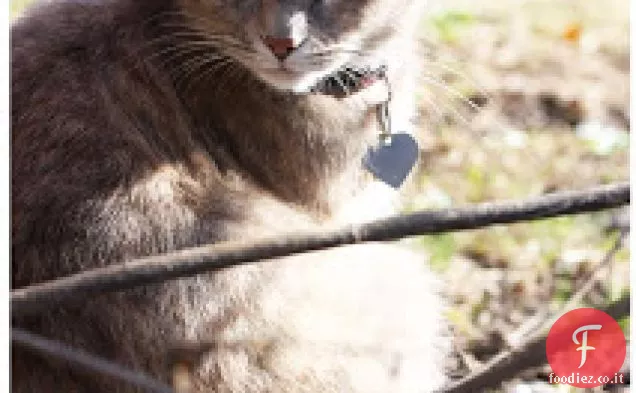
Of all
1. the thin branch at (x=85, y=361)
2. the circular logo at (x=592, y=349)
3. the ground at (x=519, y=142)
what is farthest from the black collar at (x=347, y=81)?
the thin branch at (x=85, y=361)

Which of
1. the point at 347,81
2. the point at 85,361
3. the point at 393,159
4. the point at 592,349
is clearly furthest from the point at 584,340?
the point at 85,361

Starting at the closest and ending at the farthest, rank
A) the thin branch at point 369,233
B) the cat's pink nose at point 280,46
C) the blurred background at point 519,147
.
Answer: the thin branch at point 369,233 < the cat's pink nose at point 280,46 < the blurred background at point 519,147

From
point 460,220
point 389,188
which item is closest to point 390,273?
point 389,188

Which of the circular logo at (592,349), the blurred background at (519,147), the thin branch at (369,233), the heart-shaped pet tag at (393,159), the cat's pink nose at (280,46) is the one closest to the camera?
the thin branch at (369,233)

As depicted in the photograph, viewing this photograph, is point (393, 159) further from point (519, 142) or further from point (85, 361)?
point (519, 142)

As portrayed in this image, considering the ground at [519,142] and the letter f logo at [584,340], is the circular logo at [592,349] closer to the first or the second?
the letter f logo at [584,340]
